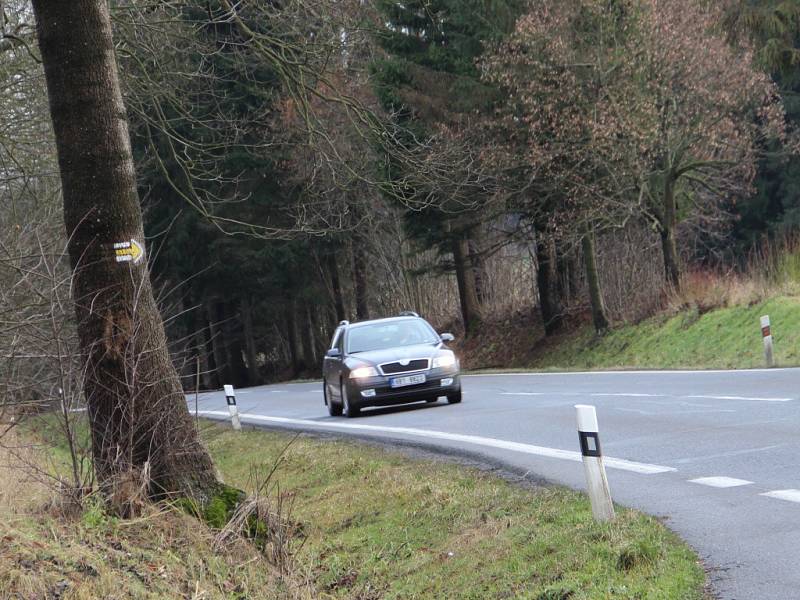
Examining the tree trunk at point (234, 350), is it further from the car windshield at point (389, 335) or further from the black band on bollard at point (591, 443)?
the black band on bollard at point (591, 443)

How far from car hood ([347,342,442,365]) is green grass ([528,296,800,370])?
6.87 metres

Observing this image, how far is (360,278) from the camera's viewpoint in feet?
156

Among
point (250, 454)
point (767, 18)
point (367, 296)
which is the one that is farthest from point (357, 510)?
point (367, 296)

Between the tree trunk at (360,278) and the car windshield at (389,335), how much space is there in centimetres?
2571

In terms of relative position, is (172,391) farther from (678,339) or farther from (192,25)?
(678,339)

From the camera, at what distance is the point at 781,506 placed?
7820mm

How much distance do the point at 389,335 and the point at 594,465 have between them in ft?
42.9

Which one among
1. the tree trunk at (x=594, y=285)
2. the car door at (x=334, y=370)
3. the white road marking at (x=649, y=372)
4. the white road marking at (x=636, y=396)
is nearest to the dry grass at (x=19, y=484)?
the white road marking at (x=636, y=396)

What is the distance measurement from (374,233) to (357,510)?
3255cm

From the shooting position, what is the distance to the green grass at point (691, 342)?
2423 cm

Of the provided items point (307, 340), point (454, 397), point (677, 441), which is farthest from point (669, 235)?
point (307, 340)

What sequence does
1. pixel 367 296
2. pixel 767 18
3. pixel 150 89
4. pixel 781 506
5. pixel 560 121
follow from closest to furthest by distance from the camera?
pixel 781 506
pixel 150 89
pixel 560 121
pixel 767 18
pixel 367 296

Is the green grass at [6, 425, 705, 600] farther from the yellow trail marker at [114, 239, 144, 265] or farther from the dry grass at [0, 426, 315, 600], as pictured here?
the yellow trail marker at [114, 239, 144, 265]

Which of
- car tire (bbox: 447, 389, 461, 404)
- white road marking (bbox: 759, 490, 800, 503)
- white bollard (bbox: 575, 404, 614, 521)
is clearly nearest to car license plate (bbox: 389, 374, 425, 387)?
car tire (bbox: 447, 389, 461, 404)
